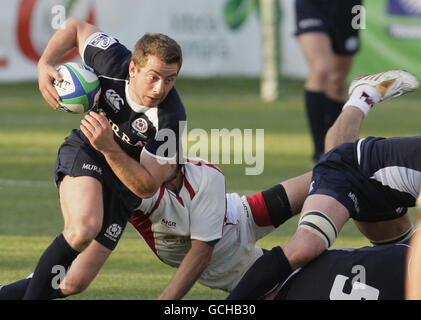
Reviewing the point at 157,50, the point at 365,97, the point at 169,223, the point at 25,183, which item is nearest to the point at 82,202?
the point at 169,223

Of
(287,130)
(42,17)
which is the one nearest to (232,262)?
(287,130)

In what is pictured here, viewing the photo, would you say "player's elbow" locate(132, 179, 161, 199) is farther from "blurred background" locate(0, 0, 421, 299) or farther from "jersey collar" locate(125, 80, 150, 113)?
"blurred background" locate(0, 0, 421, 299)

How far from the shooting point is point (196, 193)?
4777 mm

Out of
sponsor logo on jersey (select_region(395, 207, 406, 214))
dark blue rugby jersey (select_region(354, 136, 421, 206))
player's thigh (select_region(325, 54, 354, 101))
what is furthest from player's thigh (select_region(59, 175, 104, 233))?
player's thigh (select_region(325, 54, 354, 101))

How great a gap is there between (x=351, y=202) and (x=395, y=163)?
280 mm

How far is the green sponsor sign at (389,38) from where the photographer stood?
1507 centimetres

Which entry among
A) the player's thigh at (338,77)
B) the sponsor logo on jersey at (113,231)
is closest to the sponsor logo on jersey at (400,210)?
the sponsor logo on jersey at (113,231)

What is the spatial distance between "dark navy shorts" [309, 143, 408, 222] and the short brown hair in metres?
0.91

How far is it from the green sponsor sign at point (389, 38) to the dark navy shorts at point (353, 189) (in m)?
10.8

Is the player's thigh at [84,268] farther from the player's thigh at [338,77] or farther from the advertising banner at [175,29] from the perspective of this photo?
the advertising banner at [175,29]

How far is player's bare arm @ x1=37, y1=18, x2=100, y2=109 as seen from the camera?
4.78 meters

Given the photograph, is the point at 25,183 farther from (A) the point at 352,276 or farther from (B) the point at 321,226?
(A) the point at 352,276

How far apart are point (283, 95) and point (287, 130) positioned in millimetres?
3946
